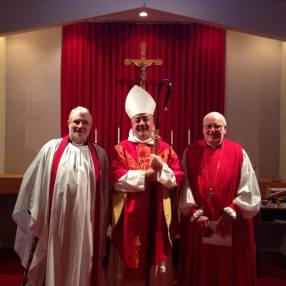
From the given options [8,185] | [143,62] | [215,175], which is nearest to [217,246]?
[215,175]

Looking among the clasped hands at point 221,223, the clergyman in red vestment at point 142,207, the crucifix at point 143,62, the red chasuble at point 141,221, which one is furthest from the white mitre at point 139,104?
the crucifix at point 143,62

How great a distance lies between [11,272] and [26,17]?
3.04 meters

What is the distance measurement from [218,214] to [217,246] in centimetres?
31

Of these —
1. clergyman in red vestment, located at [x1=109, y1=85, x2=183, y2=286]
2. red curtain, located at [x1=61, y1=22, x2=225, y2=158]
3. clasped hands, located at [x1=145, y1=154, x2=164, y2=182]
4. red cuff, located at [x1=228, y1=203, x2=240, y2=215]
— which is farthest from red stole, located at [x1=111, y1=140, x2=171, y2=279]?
red curtain, located at [x1=61, y1=22, x2=225, y2=158]

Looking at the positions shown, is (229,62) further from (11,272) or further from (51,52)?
(11,272)

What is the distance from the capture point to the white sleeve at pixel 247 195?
381 centimetres

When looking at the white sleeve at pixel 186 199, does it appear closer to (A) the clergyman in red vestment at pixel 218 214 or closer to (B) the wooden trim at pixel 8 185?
(A) the clergyman in red vestment at pixel 218 214

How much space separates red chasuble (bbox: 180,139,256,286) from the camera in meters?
3.93

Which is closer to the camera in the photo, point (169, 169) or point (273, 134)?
point (169, 169)

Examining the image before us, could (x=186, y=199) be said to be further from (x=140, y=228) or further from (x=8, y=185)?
(x=8, y=185)

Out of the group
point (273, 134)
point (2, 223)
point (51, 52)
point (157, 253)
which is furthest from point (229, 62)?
point (2, 223)

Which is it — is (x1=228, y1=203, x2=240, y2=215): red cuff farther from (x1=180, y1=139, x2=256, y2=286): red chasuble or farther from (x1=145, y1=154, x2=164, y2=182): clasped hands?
(x1=145, y1=154, x2=164, y2=182): clasped hands

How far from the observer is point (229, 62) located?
6379 mm

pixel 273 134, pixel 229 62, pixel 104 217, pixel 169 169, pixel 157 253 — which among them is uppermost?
pixel 229 62
